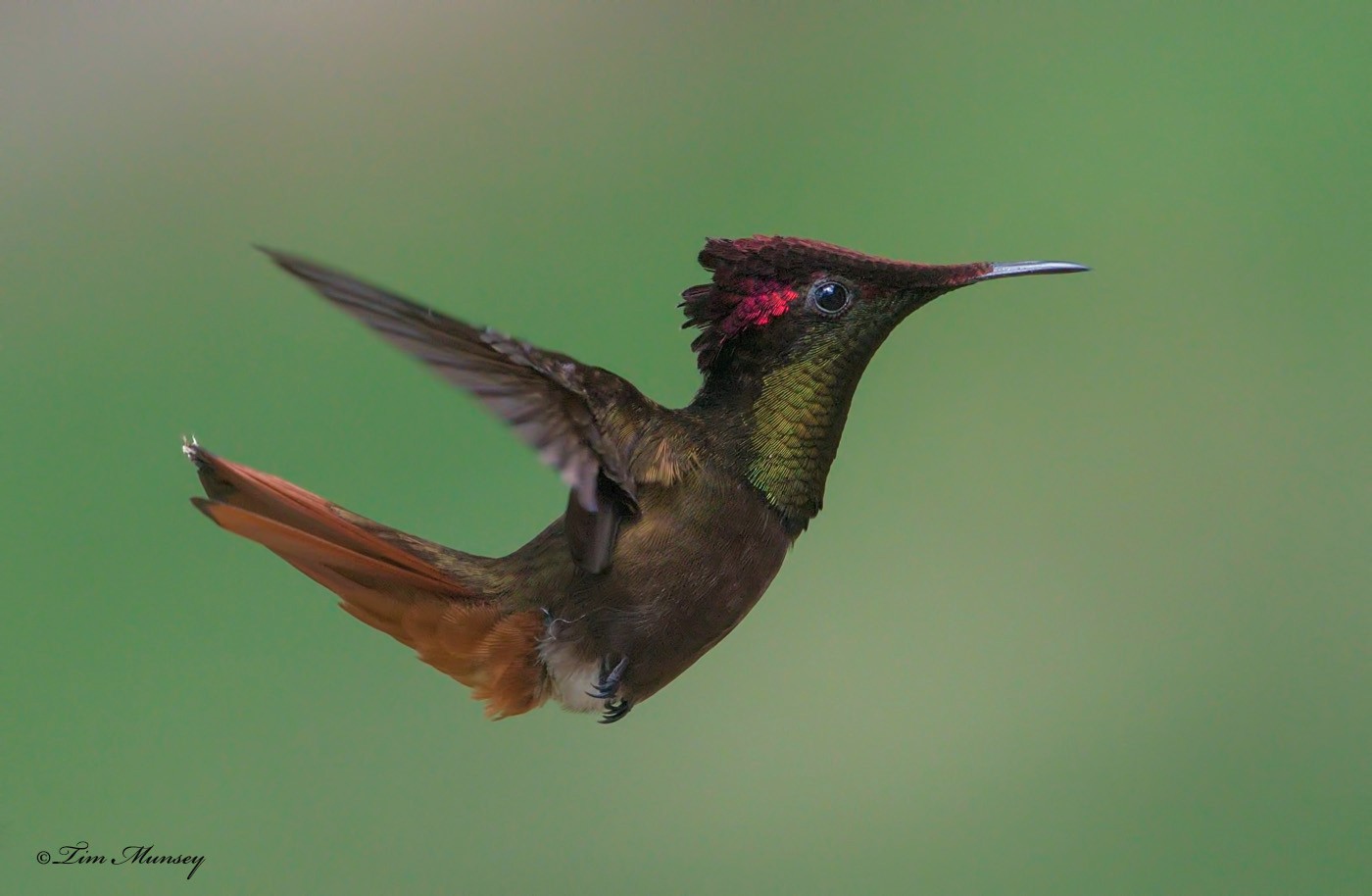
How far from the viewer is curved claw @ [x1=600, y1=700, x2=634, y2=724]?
2.51 ft

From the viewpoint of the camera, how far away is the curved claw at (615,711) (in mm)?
765

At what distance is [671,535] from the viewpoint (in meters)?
0.70

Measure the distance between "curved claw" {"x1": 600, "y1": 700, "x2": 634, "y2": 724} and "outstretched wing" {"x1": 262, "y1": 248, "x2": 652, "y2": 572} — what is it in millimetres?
122

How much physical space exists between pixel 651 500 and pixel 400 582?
0.14 metres

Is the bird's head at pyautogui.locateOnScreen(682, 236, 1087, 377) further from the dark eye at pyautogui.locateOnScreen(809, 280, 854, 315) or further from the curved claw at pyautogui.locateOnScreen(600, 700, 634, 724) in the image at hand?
the curved claw at pyautogui.locateOnScreen(600, 700, 634, 724)

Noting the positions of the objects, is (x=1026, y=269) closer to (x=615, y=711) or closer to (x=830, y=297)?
(x=830, y=297)

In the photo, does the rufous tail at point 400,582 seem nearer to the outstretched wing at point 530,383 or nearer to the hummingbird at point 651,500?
the hummingbird at point 651,500

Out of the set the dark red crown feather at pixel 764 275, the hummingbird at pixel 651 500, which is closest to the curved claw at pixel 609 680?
the hummingbird at pixel 651 500

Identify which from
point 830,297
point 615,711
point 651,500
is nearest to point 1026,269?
point 830,297

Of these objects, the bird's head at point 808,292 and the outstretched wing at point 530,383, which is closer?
the outstretched wing at point 530,383

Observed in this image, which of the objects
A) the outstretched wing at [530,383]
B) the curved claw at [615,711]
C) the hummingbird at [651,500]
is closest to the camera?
the outstretched wing at [530,383]

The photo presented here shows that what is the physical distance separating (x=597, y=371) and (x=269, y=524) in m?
0.16

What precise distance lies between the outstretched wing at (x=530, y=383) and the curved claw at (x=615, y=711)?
4.8 inches

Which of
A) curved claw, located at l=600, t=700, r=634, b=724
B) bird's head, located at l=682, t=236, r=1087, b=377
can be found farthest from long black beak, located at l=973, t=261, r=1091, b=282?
curved claw, located at l=600, t=700, r=634, b=724
